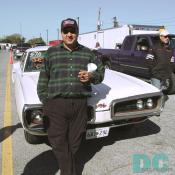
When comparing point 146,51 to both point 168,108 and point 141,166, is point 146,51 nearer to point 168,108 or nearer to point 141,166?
point 168,108

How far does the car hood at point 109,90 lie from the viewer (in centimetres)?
476

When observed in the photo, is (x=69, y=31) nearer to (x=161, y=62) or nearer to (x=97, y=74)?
(x=97, y=74)

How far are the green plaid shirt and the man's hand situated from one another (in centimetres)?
8

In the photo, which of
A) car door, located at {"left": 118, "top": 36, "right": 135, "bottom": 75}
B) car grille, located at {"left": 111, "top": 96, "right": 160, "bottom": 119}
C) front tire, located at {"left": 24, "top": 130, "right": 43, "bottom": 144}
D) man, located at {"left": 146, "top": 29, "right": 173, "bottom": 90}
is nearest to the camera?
car grille, located at {"left": 111, "top": 96, "right": 160, "bottom": 119}

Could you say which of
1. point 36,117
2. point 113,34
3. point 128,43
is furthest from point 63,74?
point 113,34

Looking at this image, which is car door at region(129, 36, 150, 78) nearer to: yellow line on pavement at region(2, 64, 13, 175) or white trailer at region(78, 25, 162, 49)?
white trailer at region(78, 25, 162, 49)

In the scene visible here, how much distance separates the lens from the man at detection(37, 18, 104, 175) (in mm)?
3834

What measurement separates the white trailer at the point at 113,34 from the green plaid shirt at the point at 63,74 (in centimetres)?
1067

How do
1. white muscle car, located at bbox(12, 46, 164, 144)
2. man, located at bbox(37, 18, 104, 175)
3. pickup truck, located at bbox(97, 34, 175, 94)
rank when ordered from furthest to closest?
1. pickup truck, located at bbox(97, 34, 175, 94)
2. white muscle car, located at bbox(12, 46, 164, 144)
3. man, located at bbox(37, 18, 104, 175)

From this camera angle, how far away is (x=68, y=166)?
3967 mm

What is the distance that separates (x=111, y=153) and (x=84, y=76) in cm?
165

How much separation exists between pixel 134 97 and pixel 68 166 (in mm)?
1545

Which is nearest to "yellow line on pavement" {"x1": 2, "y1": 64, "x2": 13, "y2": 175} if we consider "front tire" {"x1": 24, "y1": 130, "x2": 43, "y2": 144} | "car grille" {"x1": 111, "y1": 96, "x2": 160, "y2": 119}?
"front tire" {"x1": 24, "y1": 130, "x2": 43, "y2": 144}

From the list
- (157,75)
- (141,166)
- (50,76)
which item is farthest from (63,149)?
(157,75)
